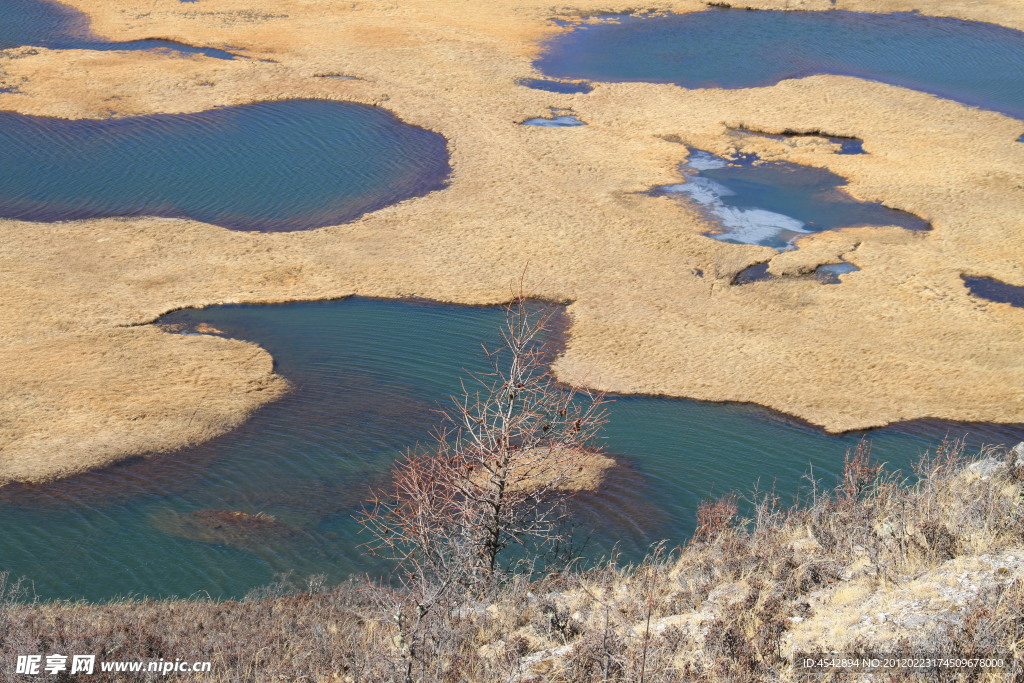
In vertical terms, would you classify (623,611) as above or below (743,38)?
below

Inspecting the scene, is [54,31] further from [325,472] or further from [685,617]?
[685,617]

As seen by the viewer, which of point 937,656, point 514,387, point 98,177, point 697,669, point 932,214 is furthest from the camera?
point 98,177

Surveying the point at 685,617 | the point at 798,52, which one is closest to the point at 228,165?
the point at 685,617

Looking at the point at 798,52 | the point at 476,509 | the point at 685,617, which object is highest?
the point at 798,52

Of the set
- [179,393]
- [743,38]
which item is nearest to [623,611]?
[179,393]

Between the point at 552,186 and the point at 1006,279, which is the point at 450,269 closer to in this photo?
the point at 552,186

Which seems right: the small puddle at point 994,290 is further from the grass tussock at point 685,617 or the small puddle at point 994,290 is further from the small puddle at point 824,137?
the grass tussock at point 685,617
